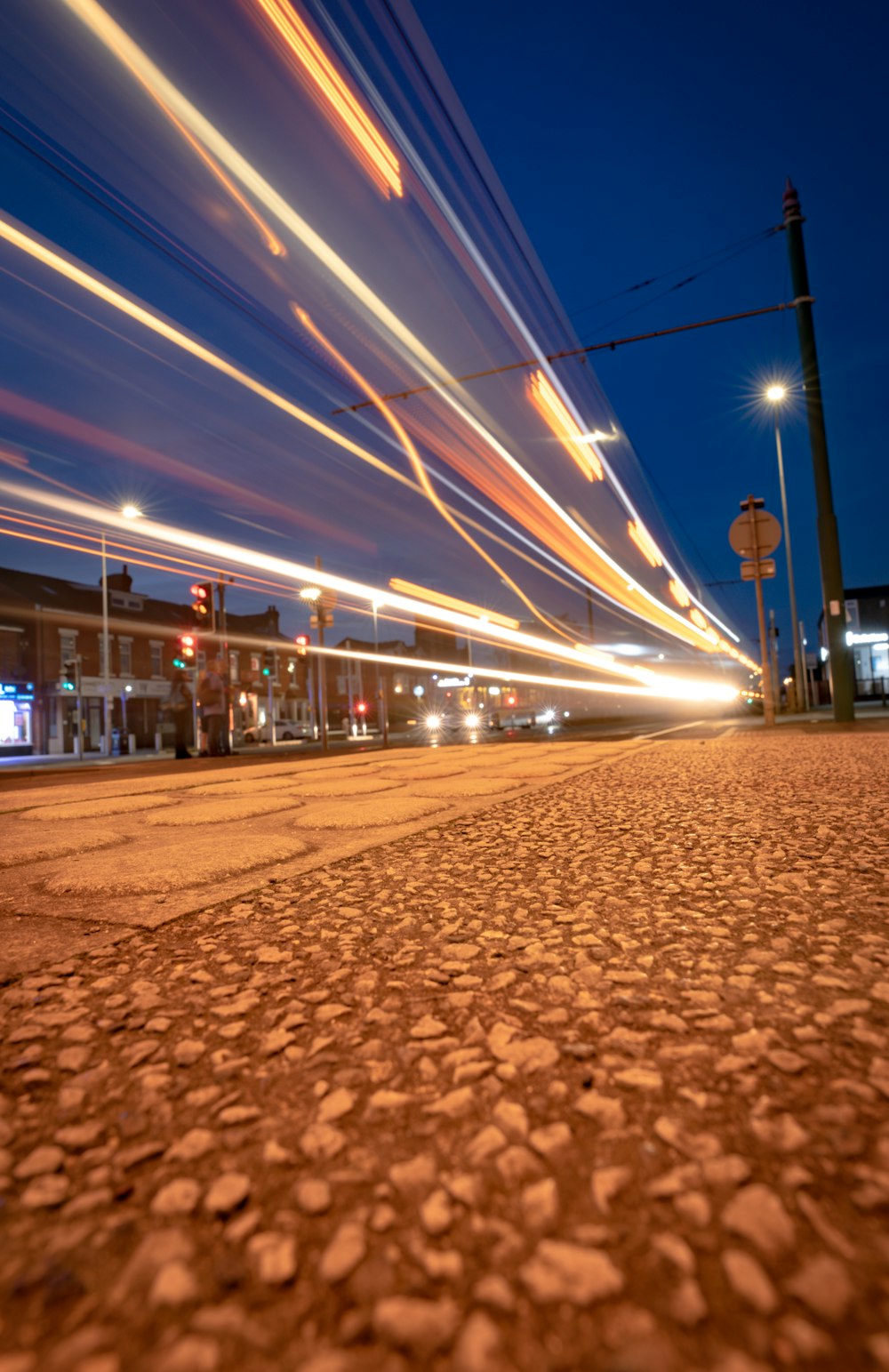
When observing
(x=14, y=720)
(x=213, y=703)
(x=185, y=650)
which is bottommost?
(x=213, y=703)

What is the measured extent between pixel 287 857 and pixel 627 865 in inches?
63.6

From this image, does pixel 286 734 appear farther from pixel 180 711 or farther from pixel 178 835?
pixel 178 835

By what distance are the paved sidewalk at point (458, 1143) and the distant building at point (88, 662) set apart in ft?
79.2

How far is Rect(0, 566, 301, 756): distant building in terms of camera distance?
104 ft

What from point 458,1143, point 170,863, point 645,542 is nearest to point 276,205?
point 170,863

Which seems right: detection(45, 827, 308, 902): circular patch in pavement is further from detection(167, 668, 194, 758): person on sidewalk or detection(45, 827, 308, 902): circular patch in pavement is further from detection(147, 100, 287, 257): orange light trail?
detection(167, 668, 194, 758): person on sidewalk

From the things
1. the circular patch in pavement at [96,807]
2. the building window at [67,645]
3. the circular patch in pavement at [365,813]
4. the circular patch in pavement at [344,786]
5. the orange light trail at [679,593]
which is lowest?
the circular patch in pavement at [365,813]

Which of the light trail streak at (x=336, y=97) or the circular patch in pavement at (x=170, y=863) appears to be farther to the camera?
the light trail streak at (x=336, y=97)

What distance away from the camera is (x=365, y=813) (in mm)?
4539

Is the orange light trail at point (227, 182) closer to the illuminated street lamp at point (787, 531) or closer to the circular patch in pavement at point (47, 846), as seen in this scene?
the circular patch in pavement at point (47, 846)

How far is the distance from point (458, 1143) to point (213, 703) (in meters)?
15.3

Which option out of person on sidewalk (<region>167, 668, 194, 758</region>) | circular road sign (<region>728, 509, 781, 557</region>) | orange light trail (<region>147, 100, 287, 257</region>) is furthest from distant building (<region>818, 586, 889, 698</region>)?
orange light trail (<region>147, 100, 287, 257</region>)

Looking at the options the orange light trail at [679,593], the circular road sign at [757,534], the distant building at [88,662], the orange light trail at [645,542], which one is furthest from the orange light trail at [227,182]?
the orange light trail at [679,593]

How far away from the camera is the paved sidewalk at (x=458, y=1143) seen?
777 millimetres
